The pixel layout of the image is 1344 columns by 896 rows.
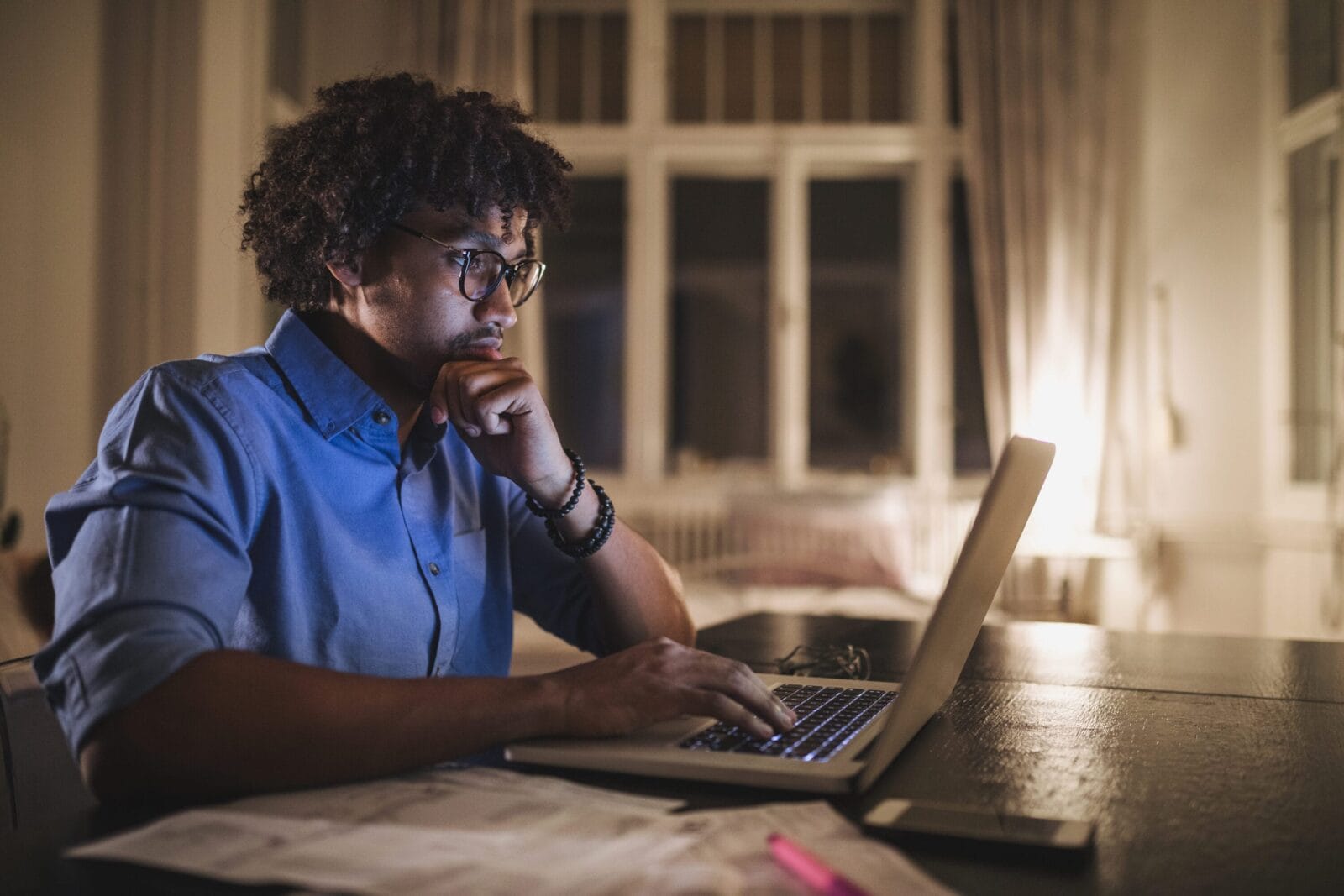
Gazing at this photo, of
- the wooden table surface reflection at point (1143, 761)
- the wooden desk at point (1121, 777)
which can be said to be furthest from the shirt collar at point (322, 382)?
the wooden table surface reflection at point (1143, 761)

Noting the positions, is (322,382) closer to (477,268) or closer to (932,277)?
(477,268)

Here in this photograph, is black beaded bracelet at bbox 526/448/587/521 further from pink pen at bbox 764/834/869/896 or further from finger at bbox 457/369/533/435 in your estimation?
pink pen at bbox 764/834/869/896

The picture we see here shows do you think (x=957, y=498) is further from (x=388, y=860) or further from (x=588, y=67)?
(x=388, y=860)

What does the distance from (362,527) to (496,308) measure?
11.7 inches

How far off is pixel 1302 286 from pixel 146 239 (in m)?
3.94

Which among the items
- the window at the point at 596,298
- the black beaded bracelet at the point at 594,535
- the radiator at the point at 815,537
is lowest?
the radiator at the point at 815,537

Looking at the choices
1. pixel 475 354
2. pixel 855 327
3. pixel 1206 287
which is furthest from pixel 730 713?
pixel 855 327

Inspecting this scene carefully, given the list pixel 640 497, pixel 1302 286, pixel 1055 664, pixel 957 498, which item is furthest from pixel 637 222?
pixel 1055 664

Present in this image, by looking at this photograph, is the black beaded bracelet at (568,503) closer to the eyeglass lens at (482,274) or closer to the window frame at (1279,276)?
the eyeglass lens at (482,274)

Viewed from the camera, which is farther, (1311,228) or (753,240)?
(753,240)

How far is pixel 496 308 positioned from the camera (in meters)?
1.23

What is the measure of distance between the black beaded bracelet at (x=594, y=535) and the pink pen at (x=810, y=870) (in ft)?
2.17

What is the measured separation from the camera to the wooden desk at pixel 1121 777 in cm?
61

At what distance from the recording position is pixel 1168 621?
175 inches
